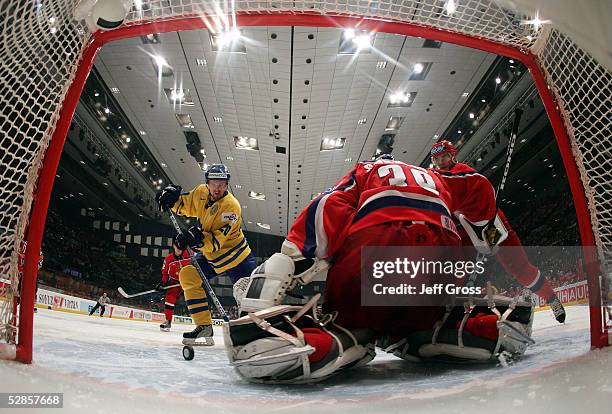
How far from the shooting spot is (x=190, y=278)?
229 cm

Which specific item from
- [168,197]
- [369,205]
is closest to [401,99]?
[168,197]

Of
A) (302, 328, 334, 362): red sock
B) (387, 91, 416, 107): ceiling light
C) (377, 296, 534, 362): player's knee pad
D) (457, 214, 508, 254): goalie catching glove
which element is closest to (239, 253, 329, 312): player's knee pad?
(302, 328, 334, 362): red sock

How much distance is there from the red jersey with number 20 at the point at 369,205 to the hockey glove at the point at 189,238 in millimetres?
1157

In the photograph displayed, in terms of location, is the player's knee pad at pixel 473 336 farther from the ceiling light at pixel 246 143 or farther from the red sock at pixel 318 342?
the ceiling light at pixel 246 143

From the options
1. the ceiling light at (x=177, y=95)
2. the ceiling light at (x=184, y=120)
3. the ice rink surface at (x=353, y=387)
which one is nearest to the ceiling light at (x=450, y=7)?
the ice rink surface at (x=353, y=387)

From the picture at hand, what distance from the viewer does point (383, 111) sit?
7.95 metres

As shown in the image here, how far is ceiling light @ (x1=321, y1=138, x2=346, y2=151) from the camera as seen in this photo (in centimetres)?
866

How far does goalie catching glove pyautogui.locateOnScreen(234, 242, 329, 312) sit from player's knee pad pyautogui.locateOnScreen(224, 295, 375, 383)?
1.8 inches

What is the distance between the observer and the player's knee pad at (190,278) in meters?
2.27

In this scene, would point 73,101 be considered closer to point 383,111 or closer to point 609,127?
point 609,127

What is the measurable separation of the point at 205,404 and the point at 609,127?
1.14 m

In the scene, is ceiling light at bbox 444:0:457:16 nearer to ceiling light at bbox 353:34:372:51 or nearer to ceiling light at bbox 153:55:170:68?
ceiling light at bbox 353:34:372:51

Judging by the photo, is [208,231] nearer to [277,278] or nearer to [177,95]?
[277,278]

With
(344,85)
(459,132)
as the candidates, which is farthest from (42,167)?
(459,132)
